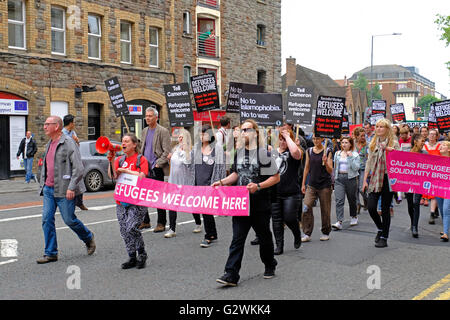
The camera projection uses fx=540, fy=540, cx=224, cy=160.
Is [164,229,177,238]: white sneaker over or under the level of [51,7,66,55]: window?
under

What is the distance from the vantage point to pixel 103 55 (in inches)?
1000

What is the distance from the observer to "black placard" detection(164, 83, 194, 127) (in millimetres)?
13188

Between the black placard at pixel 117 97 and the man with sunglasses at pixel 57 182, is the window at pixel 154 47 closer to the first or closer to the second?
the black placard at pixel 117 97

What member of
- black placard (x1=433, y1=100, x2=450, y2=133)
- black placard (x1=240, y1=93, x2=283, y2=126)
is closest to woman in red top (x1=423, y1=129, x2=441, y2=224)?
black placard (x1=433, y1=100, x2=450, y2=133)

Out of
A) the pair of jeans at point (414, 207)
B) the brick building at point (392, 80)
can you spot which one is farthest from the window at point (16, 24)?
the brick building at point (392, 80)

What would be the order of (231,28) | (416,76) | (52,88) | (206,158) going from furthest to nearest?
(416,76), (231,28), (52,88), (206,158)

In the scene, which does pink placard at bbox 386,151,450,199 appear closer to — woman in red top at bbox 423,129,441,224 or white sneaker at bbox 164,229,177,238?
woman in red top at bbox 423,129,441,224

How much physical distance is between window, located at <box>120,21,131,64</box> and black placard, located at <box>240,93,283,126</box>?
1642cm

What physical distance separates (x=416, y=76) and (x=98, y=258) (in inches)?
6878

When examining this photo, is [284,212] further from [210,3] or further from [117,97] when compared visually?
[210,3]

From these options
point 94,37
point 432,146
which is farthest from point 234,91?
point 94,37

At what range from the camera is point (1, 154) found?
2120cm

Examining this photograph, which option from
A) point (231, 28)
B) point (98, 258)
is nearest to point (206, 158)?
point (98, 258)
